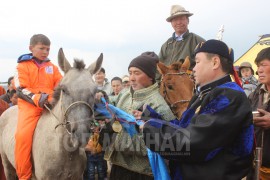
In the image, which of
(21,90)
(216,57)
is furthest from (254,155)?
(21,90)

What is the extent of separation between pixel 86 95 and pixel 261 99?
2.17m

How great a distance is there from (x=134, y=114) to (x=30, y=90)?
2.47 meters

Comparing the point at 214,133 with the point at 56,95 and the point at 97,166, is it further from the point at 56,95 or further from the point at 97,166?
the point at 97,166

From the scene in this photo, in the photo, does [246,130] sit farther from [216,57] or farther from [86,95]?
[86,95]

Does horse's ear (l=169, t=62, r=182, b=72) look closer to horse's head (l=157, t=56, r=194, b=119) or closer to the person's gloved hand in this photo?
horse's head (l=157, t=56, r=194, b=119)

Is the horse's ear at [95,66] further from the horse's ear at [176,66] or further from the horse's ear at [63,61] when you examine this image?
the horse's ear at [176,66]

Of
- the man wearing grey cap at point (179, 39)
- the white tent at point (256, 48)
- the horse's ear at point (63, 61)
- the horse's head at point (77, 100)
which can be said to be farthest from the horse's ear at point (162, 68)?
the white tent at point (256, 48)

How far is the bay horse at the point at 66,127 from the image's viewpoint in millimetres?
3428

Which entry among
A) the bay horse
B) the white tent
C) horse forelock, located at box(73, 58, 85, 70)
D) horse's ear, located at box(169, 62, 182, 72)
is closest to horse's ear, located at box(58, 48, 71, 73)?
the bay horse

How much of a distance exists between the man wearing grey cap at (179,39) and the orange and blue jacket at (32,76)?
7.07ft

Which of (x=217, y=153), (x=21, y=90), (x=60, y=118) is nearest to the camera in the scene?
(x=217, y=153)

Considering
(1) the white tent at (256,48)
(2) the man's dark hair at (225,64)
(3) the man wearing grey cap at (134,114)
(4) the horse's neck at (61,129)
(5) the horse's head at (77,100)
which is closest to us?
(2) the man's dark hair at (225,64)

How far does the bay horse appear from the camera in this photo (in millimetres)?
3428

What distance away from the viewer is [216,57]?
238cm
